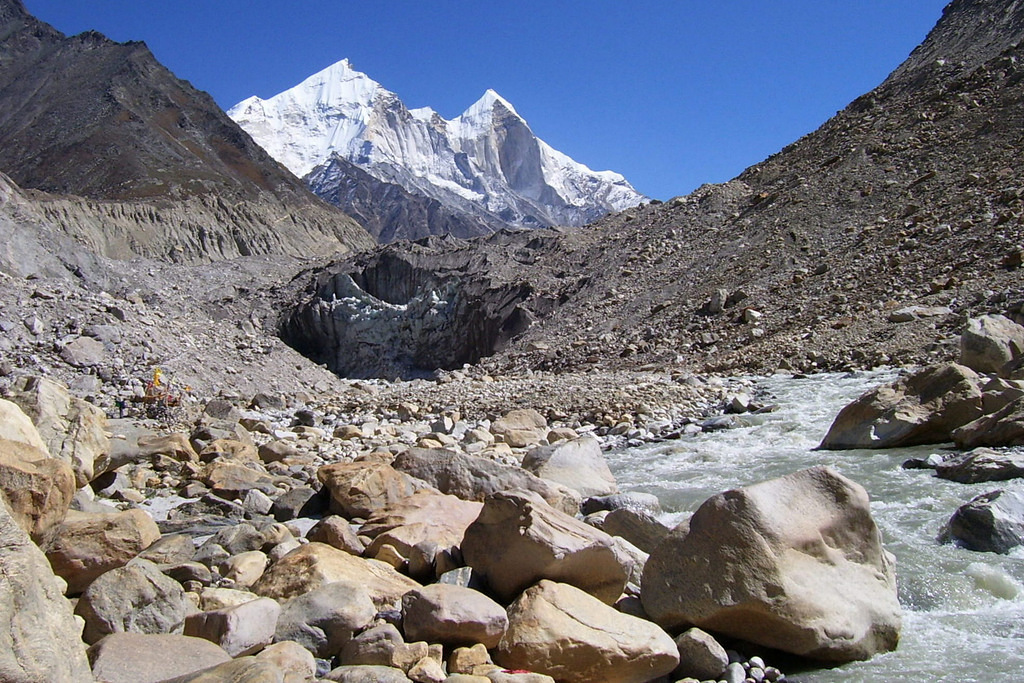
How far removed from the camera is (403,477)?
22.7ft

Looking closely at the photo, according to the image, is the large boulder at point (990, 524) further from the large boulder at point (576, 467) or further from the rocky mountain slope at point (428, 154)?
the rocky mountain slope at point (428, 154)

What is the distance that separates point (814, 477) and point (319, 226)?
5645 cm

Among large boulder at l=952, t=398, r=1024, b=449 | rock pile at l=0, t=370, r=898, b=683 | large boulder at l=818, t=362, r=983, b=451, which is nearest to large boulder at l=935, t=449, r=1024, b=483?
large boulder at l=952, t=398, r=1024, b=449

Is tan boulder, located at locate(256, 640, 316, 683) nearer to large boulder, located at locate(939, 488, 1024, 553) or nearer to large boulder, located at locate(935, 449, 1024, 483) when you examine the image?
large boulder, located at locate(939, 488, 1024, 553)

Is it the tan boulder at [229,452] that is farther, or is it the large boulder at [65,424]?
the tan boulder at [229,452]

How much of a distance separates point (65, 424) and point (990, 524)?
7.77m

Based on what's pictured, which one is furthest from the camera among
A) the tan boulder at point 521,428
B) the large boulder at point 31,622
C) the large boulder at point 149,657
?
the tan boulder at point 521,428

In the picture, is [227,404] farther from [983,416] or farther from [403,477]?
[983,416]

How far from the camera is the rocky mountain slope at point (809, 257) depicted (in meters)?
17.9

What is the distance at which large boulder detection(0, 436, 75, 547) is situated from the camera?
408 centimetres

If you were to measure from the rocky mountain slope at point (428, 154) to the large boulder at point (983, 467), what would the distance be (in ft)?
360

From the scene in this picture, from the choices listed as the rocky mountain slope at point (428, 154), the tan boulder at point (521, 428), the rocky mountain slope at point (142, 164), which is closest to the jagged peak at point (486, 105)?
the rocky mountain slope at point (428, 154)

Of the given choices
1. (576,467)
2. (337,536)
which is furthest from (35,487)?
(576,467)

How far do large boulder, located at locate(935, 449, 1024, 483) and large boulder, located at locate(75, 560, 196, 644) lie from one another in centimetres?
728
